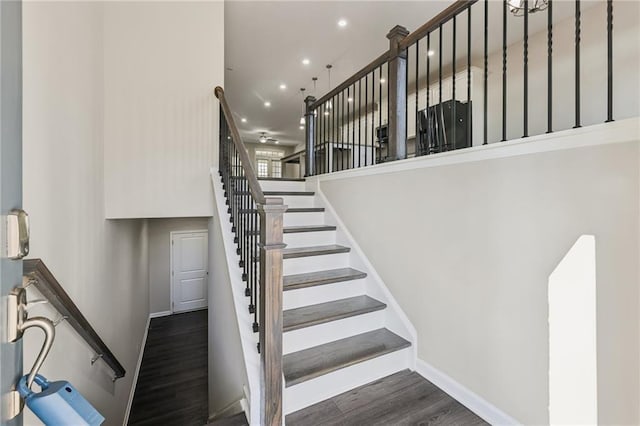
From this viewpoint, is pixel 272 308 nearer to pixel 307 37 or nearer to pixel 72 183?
pixel 72 183

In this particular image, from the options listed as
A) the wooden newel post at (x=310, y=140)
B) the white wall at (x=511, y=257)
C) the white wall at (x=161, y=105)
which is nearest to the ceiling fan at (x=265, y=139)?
the wooden newel post at (x=310, y=140)

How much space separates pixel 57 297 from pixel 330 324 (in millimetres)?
1529

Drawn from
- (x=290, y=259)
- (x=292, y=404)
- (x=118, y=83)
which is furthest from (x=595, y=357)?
(x=118, y=83)

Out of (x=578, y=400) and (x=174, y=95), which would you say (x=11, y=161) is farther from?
(x=174, y=95)

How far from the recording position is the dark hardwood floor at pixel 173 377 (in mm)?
3422

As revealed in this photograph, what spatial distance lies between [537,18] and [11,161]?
522 cm

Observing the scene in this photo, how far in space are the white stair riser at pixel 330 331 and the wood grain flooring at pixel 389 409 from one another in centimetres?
36

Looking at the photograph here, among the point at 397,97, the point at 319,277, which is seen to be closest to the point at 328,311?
the point at 319,277

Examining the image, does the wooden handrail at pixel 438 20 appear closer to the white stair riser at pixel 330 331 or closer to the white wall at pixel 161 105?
the white wall at pixel 161 105

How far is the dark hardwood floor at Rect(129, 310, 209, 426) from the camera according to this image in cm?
342

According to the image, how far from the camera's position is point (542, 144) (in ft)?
4.60

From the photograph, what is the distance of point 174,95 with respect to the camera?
2951 mm

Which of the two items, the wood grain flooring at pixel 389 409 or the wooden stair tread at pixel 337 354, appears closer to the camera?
the wood grain flooring at pixel 389 409

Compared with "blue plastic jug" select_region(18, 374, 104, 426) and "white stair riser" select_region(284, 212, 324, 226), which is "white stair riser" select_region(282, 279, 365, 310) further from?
"blue plastic jug" select_region(18, 374, 104, 426)
